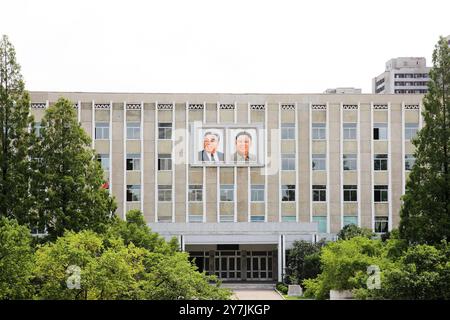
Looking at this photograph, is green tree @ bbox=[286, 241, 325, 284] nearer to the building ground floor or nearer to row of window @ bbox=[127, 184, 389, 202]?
the building ground floor

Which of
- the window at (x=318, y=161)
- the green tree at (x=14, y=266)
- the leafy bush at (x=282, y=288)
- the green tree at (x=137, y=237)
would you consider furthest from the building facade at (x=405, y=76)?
the green tree at (x=14, y=266)

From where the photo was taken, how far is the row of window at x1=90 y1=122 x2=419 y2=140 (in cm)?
4325

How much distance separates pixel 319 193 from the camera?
1716 inches

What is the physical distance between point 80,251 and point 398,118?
29.4 meters

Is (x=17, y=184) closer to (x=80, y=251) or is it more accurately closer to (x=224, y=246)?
(x=80, y=251)

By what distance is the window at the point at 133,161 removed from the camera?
4328 centimetres

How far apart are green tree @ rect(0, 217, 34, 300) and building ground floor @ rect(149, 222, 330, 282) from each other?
22540mm

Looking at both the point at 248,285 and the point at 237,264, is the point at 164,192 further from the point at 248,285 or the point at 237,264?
the point at 248,285

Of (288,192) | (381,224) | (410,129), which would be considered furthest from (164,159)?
(410,129)

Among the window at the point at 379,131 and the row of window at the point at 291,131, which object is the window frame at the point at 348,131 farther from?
the window at the point at 379,131

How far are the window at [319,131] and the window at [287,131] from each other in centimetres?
122
